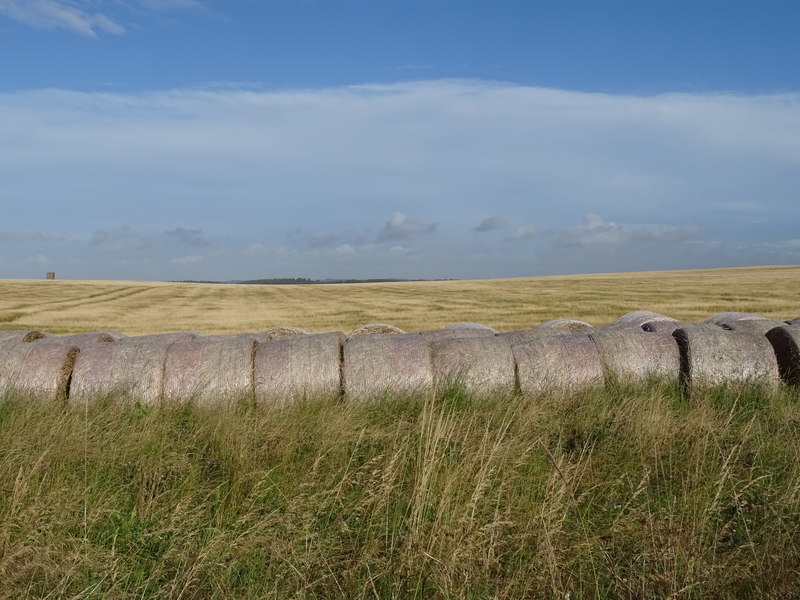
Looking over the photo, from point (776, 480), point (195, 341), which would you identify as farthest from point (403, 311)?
point (776, 480)

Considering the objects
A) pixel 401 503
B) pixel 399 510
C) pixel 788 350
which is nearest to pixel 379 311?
pixel 788 350

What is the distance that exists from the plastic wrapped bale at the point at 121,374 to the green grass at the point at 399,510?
61.0 inches

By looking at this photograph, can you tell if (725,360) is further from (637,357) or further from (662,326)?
(662,326)

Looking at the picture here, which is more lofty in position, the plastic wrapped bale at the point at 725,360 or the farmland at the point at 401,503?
the plastic wrapped bale at the point at 725,360

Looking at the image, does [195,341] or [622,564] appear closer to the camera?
[622,564]

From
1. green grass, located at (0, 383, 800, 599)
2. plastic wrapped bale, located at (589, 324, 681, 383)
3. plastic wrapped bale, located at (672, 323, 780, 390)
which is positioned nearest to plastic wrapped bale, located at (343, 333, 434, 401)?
green grass, located at (0, 383, 800, 599)

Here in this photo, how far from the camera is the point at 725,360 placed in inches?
290

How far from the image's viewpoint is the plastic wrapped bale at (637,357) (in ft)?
24.7

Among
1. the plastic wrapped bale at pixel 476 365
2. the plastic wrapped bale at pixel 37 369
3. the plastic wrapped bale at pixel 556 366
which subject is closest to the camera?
the plastic wrapped bale at pixel 476 365

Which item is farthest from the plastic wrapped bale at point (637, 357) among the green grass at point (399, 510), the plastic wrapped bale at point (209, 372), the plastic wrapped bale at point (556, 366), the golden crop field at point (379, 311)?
the golden crop field at point (379, 311)

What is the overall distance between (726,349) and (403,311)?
20.6 meters

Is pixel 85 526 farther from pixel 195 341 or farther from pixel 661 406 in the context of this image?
pixel 661 406

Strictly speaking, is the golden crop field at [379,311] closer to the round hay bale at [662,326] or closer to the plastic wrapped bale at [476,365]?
the round hay bale at [662,326]

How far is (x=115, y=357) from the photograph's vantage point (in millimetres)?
7488
